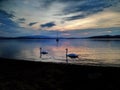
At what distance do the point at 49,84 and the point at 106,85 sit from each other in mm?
2971

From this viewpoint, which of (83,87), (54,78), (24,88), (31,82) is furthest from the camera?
(54,78)

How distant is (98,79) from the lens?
9562 millimetres

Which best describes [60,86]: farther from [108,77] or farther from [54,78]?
[108,77]

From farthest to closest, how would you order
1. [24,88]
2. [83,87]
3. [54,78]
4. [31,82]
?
[54,78], [31,82], [83,87], [24,88]

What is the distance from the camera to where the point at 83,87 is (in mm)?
8508

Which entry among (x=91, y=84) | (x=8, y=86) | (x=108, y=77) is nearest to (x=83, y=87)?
(x=91, y=84)

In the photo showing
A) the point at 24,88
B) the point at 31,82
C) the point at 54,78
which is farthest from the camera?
the point at 54,78

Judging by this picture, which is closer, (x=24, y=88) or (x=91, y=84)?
(x=24, y=88)

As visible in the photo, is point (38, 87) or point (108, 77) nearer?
point (38, 87)

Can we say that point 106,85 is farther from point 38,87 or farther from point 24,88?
point 24,88

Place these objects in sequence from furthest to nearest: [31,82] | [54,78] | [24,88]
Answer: [54,78] < [31,82] < [24,88]

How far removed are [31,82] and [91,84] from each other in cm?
328

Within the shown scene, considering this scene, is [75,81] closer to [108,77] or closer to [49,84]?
[49,84]

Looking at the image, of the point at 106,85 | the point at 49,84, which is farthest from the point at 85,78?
the point at 49,84
